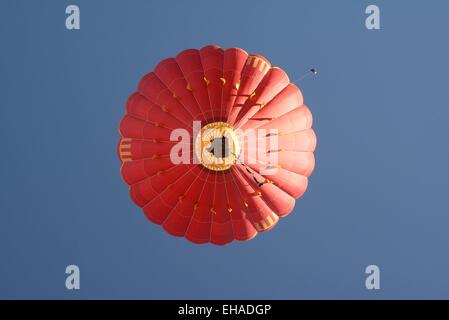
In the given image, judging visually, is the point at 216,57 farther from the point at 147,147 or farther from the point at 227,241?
the point at 227,241

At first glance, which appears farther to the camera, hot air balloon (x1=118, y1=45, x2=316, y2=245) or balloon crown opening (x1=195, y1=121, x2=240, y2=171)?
hot air balloon (x1=118, y1=45, x2=316, y2=245)

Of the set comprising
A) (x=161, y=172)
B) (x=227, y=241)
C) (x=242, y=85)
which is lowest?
(x=227, y=241)

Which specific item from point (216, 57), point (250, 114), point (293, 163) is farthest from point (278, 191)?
point (216, 57)

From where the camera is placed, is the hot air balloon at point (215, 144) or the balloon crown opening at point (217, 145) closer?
the balloon crown opening at point (217, 145)
